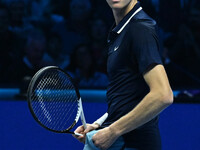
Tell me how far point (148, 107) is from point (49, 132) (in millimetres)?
1646

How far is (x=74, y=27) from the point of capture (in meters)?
4.99

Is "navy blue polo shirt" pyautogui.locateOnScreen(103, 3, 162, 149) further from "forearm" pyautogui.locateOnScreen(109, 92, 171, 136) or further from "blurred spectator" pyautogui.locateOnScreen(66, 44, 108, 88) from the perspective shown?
"blurred spectator" pyautogui.locateOnScreen(66, 44, 108, 88)

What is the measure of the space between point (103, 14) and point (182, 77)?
3.70 ft

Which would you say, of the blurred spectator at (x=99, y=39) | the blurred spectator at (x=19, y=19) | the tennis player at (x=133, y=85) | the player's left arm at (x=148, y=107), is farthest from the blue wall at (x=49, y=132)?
the blurred spectator at (x=19, y=19)

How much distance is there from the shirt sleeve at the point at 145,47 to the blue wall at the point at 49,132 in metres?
1.43

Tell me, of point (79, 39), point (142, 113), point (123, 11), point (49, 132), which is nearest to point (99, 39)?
point (79, 39)

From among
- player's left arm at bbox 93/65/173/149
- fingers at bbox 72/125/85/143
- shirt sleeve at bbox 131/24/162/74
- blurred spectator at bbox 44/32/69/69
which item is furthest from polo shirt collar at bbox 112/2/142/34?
blurred spectator at bbox 44/32/69/69

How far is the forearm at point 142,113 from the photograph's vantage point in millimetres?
1360

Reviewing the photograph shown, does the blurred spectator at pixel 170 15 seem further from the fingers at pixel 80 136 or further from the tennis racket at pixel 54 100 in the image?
the fingers at pixel 80 136

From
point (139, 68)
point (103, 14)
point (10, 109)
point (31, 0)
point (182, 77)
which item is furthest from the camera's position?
point (31, 0)

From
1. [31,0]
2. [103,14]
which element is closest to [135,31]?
[103,14]

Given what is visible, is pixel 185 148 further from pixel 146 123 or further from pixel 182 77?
pixel 182 77

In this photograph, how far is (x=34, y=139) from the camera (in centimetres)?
292

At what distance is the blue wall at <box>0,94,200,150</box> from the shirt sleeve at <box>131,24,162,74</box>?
4.68ft
